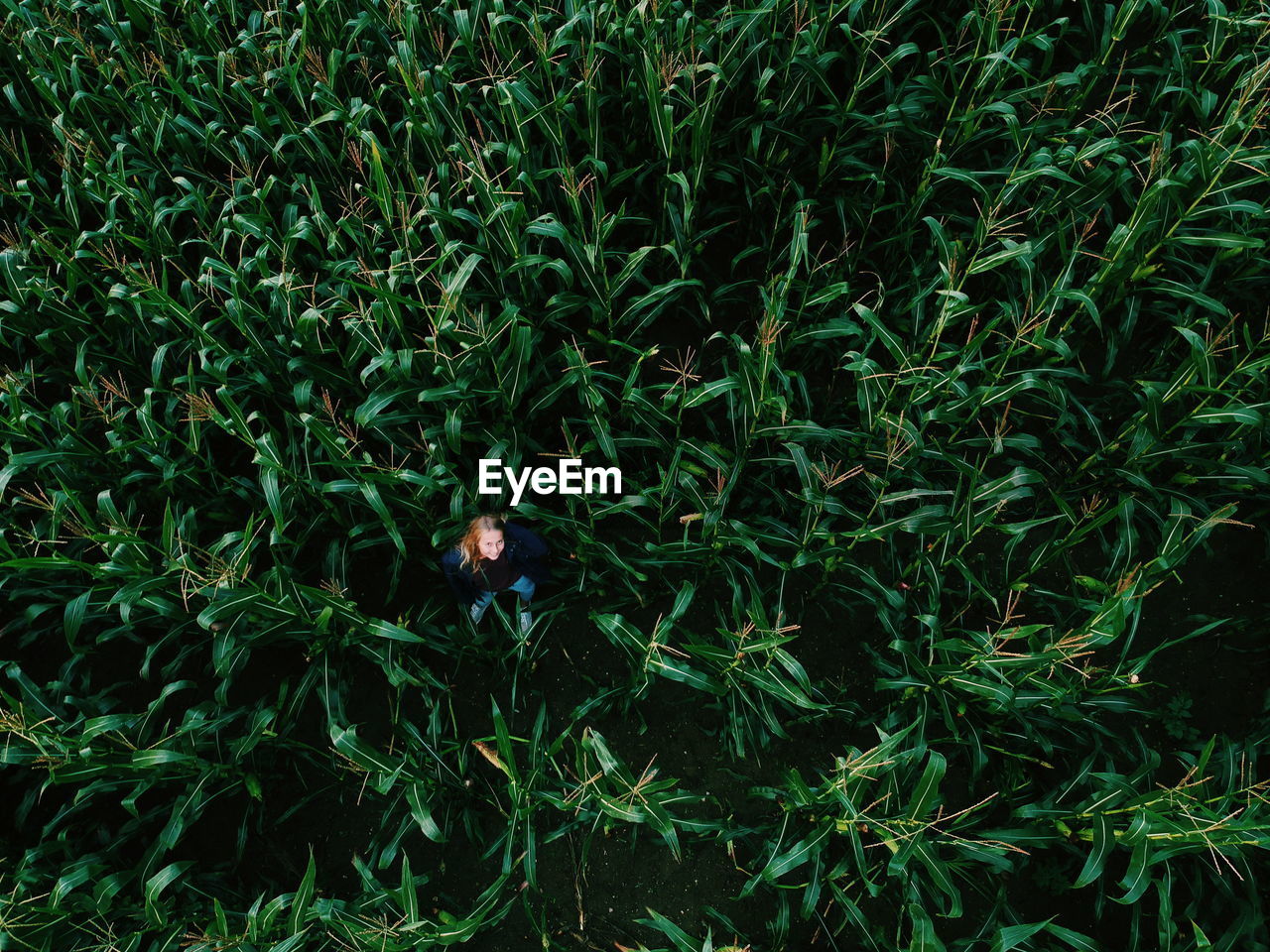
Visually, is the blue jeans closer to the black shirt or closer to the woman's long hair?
the black shirt

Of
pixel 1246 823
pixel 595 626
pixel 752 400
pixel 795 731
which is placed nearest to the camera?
pixel 1246 823

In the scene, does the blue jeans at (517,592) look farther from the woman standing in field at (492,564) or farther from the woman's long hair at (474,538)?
the woman's long hair at (474,538)

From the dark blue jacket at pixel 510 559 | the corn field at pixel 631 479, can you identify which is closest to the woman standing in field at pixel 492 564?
the dark blue jacket at pixel 510 559

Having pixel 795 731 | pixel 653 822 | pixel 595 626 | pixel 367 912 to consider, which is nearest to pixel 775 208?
pixel 595 626

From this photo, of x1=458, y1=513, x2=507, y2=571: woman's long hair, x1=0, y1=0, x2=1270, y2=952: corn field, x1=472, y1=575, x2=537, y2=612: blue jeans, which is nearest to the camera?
x1=0, y1=0, x2=1270, y2=952: corn field

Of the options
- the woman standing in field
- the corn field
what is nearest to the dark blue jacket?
the woman standing in field

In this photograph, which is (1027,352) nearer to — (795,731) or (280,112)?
(795,731)

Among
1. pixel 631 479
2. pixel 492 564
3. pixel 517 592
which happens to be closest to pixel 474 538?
pixel 492 564
